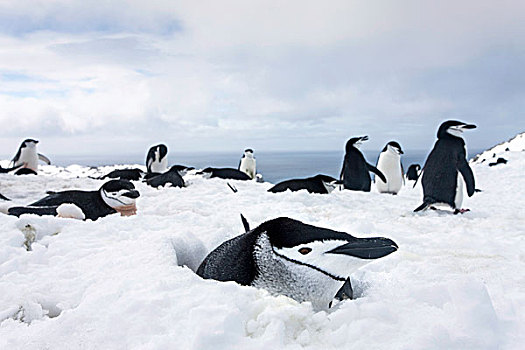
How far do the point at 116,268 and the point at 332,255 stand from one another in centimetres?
96

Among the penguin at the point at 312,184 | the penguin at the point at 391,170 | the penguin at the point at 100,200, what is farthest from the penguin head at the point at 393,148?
the penguin at the point at 100,200

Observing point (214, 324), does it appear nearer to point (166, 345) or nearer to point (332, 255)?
point (166, 345)

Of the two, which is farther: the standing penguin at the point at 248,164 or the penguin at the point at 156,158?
the standing penguin at the point at 248,164

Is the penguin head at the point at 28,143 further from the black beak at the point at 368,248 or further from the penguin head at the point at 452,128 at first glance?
the black beak at the point at 368,248

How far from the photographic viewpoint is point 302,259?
5.37 feet

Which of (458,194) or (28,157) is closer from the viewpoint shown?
(458,194)

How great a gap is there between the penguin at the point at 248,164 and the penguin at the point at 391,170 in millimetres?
6537

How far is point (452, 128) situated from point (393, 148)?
13.0 ft

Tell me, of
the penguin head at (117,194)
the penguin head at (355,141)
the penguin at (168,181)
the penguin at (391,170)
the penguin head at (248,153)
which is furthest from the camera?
the penguin head at (248,153)

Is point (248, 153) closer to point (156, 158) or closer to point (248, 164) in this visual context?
point (248, 164)

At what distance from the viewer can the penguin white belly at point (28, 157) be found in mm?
12906

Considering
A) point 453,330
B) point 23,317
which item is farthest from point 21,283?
point 453,330

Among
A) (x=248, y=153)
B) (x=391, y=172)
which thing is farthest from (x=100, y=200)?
(x=248, y=153)

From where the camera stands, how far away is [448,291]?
1.46 m
